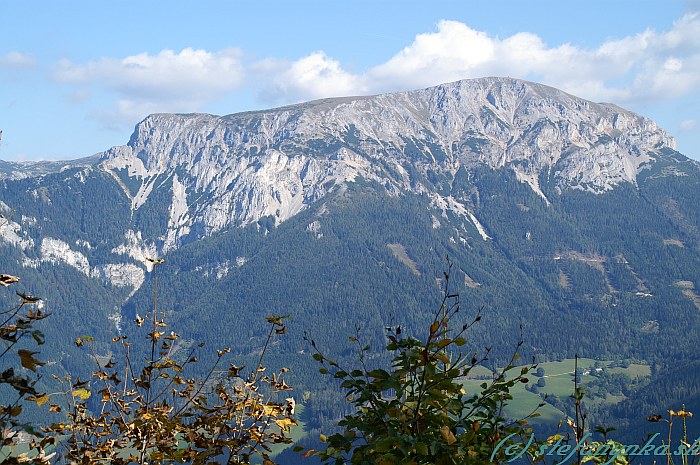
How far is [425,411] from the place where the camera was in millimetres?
7465

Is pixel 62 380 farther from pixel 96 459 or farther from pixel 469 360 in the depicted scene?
pixel 469 360

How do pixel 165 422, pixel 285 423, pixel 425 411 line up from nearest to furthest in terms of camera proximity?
pixel 425 411 < pixel 165 422 < pixel 285 423

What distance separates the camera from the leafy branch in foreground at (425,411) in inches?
258

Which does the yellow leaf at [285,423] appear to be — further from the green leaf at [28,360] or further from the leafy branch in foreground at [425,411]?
the green leaf at [28,360]

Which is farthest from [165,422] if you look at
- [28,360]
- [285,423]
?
[28,360]

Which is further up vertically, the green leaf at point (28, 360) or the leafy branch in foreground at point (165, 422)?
the green leaf at point (28, 360)

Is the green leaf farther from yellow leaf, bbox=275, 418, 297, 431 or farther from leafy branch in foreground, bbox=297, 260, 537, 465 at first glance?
yellow leaf, bbox=275, 418, 297, 431

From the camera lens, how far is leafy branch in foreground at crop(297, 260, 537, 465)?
21.5 feet

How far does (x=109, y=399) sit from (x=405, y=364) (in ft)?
14.2

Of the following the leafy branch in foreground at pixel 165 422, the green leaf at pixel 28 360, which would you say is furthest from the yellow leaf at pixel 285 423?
the green leaf at pixel 28 360

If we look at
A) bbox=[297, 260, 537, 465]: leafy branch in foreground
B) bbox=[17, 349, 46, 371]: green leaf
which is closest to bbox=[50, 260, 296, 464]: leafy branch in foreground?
bbox=[297, 260, 537, 465]: leafy branch in foreground

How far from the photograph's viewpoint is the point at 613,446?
25.6 ft

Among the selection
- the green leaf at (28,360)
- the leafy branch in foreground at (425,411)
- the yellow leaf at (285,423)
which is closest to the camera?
the green leaf at (28,360)

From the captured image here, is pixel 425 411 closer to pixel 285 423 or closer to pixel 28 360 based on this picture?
pixel 285 423
